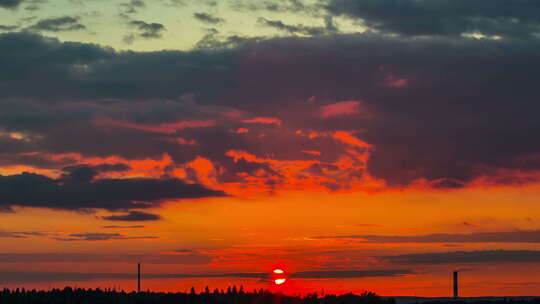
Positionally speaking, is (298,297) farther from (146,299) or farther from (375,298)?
(146,299)

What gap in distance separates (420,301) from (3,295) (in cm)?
3615

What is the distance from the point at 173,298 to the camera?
69688 mm

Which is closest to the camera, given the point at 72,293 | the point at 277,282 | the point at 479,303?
the point at 277,282

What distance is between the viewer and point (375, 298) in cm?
6981

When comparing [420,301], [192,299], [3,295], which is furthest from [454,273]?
[3,295]

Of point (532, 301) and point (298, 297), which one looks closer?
point (532, 301)

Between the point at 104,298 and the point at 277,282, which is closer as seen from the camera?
the point at 277,282

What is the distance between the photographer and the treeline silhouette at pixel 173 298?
6962cm

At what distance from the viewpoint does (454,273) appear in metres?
70.9

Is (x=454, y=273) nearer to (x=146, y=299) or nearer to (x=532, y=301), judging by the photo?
(x=532, y=301)

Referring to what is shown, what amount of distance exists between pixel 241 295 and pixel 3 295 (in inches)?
820

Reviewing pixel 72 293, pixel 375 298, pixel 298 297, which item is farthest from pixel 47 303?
pixel 375 298

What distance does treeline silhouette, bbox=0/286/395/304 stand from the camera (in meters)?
69.6

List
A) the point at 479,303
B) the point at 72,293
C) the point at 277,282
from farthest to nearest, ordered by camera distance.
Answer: the point at 72,293 < the point at 479,303 < the point at 277,282
